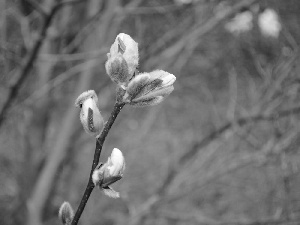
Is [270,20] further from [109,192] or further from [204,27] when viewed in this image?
[109,192]

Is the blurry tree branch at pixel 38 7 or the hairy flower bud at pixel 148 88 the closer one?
the hairy flower bud at pixel 148 88

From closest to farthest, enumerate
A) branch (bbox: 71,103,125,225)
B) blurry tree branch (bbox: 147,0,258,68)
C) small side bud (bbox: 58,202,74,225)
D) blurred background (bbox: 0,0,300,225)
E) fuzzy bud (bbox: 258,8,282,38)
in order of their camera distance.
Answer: branch (bbox: 71,103,125,225), small side bud (bbox: 58,202,74,225), blurred background (bbox: 0,0,300,225), blurry tree branch (bbox: 147,0,258,68), fuzzy bud (bbox: 258,8,282,38)

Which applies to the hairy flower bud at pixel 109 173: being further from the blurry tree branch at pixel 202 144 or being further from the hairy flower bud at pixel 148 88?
the blurry tree branch at pixel 202 144

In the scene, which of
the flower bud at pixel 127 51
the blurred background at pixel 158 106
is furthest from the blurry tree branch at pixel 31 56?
the flower bud at pixel 127 51

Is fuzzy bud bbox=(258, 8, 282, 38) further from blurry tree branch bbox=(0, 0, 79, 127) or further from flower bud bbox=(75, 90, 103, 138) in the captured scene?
flower bud bbox=(75, 90, 103, 138)

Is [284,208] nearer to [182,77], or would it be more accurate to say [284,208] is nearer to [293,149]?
[293,149]

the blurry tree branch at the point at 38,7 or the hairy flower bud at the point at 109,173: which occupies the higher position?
the blurry tree branch at the point at 38,7

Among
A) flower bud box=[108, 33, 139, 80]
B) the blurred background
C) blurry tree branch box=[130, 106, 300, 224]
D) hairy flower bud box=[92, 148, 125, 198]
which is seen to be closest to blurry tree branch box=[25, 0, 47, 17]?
the blurred background
